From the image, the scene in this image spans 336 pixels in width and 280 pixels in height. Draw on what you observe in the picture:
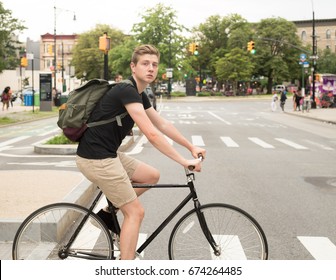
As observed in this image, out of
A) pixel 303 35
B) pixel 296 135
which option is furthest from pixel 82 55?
pixel 296 135

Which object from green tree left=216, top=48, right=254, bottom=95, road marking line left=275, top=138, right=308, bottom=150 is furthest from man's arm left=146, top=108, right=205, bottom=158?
green tree left=216, top=48, right=254, bottom=95

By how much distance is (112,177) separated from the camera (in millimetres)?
3805

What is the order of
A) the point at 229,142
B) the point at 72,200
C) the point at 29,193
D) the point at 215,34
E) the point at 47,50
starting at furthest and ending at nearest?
the point at 47,50 → the point at 215,34 → the point at 229,142 → the point at 29,193 → the point at 72,200

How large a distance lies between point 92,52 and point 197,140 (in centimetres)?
9223

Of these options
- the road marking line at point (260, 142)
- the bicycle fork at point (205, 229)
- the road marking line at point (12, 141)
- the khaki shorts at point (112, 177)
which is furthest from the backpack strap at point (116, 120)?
the road marking line at point (12, 141)

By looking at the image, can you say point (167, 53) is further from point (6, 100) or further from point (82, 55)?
point (6, 100)

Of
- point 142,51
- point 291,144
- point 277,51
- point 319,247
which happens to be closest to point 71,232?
point 142,51

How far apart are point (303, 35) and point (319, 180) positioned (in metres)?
127

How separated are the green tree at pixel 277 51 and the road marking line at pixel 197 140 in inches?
3094

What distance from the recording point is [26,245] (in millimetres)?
4066

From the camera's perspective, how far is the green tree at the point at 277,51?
315 feet

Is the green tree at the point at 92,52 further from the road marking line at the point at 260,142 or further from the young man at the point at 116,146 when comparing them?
the young man at the point at 116,146

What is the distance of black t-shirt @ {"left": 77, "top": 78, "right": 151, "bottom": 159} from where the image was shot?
Result: 3.69m

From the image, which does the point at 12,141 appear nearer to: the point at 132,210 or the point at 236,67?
the point at 132,210
